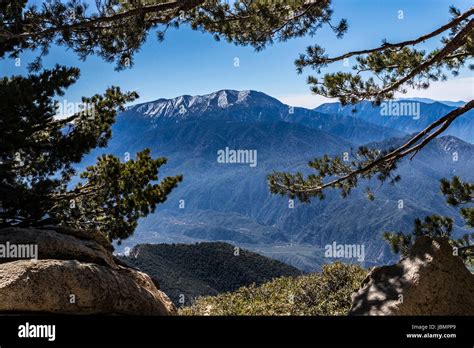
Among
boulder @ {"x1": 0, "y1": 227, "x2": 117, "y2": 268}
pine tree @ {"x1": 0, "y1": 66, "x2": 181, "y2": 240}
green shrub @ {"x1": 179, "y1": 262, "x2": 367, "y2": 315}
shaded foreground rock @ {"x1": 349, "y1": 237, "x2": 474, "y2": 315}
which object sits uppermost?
pine tree @ {"x1": 0, "y1": 66, "x2": 181, "y2": 240}

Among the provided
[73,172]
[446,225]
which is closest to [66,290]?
[446,225]

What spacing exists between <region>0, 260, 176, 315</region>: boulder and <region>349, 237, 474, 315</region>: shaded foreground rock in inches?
139

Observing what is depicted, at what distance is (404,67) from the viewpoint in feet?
44.2

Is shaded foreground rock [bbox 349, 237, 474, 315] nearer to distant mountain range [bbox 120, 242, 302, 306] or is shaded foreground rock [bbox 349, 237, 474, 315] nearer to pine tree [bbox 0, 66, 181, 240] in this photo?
pine tree [bbox 0, 66, 181, 240]

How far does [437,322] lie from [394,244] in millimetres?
6199

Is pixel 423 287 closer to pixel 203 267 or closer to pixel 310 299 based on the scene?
pixel 310 299

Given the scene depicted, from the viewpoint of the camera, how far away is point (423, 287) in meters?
7.83

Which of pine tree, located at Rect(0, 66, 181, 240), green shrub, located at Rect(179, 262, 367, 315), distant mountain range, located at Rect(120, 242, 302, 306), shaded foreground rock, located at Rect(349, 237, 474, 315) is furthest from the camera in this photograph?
distant mountain range, located at Rect(120, 242, 302, 306)

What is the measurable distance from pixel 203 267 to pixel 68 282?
75.3m

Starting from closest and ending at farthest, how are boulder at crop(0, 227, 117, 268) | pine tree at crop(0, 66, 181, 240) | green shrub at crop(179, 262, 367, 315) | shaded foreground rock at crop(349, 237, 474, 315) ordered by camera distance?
shaded foreground rock at crop(349, 237, 474, 315), boulder at crop(0, 227, 117, 268), pine tree at crop(0, 66, 181, 240), green shrub at crop(179, 262, 367, 315)

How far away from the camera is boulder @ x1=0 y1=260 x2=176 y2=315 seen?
7195 millimetres

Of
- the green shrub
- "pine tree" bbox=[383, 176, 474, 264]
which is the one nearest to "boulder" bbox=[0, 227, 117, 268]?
"pine tree" bbox=[383, 176, 474, 264]

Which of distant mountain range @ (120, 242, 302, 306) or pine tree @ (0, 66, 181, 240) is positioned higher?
pine tree @ (0, 66, 181, 240)

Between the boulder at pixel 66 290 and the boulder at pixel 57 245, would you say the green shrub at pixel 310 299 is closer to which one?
the boulder at pixel 57 245
